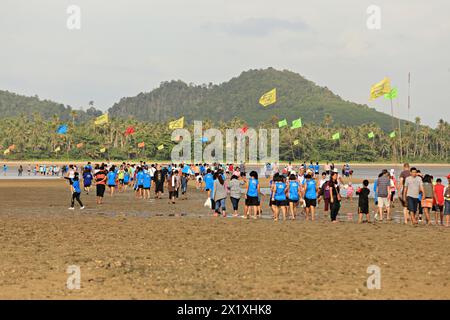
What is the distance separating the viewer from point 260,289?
10.0 meters

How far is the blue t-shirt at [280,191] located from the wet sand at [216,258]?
76 cm

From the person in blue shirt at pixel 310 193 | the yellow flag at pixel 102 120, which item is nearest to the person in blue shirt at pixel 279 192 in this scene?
the person in blue shirt at pixel 310 193

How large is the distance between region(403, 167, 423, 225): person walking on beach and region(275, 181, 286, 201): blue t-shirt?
135 inches

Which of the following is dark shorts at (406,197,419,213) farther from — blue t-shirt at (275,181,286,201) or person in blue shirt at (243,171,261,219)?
person in blue shirt at (243,171,261,219)

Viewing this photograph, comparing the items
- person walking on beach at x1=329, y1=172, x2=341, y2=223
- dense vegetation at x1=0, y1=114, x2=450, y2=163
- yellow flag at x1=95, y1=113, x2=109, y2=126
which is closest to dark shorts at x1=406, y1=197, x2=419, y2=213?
person walking on beach at x1=329, y1=172, x2=341, y2=223

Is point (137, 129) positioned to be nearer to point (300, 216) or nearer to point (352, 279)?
point (300, 216)

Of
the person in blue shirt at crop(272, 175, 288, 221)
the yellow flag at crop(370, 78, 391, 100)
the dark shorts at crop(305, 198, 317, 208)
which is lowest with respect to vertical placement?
the dark shorts at crop(305, 198, 317, 208)

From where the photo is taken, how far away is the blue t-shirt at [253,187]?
20.7m

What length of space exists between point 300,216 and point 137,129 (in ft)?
411

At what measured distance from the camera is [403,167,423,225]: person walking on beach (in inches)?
756

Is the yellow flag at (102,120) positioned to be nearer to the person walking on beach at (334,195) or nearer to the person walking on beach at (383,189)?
the person walking on beach at (334,195)

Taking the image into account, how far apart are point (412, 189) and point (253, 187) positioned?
4.64 metres

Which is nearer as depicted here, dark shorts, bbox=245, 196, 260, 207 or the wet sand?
the wet sand
